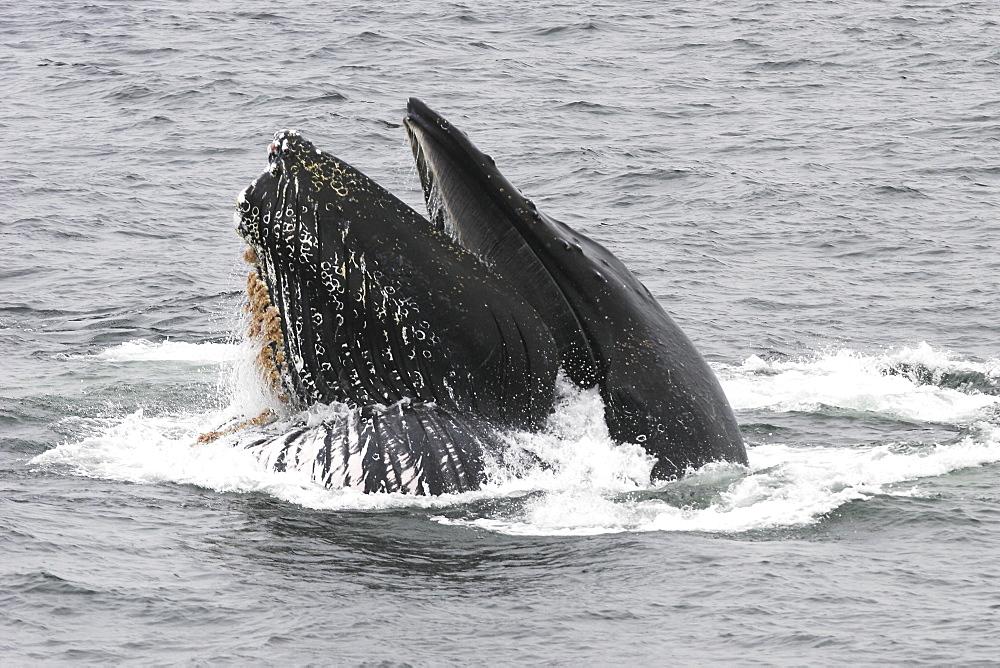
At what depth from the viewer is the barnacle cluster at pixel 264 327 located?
408 inches

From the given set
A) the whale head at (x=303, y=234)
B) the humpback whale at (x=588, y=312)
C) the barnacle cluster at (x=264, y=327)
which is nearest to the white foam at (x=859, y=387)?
the humpback whale at (x=588, y=312)

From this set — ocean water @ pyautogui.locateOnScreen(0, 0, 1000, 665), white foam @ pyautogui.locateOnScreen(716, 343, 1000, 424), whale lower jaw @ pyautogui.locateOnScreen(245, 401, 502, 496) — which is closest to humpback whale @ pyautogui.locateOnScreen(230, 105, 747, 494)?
whale lower jaw @ pyautogui.locateOnScreen(245, 401, 502, 496)

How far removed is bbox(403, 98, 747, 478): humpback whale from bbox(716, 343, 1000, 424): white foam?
471cm

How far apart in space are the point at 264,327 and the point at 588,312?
2.31 m

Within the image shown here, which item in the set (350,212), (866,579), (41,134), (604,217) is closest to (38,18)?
(41,134)

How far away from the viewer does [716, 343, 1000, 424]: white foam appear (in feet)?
48.1

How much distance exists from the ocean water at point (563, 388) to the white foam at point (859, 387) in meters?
0.05

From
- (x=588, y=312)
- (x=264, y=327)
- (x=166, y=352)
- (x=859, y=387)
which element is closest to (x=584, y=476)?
(x=588, y=312)

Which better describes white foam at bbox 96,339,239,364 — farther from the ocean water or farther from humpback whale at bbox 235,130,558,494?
humpback whale at bbox 235,130,558,494

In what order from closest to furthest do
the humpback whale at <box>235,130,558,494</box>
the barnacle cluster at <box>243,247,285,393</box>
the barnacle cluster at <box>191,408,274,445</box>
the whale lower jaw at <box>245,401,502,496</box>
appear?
the humpback whale at <box>235,130,558,494</box> < the whale lower jaw at <box>245,401,502,496</box> < the barnacle cluster at <box>243,247,285,393</box> < the barnacle cluster at <box>191,408,274,445</box>

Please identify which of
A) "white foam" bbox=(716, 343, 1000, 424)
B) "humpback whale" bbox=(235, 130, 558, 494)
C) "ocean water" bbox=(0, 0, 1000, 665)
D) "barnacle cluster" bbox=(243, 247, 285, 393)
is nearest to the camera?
"ocean water" bbox=(0, 0, 1000, 665)

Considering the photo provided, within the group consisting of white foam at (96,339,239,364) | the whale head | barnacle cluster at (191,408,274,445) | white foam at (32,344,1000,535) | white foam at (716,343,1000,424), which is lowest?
white foam at (716,343,1000,424)

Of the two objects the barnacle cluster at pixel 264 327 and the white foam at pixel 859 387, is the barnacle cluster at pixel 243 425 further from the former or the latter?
the white foam at pixel 859 387

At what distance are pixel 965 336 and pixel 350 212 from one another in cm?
1019
